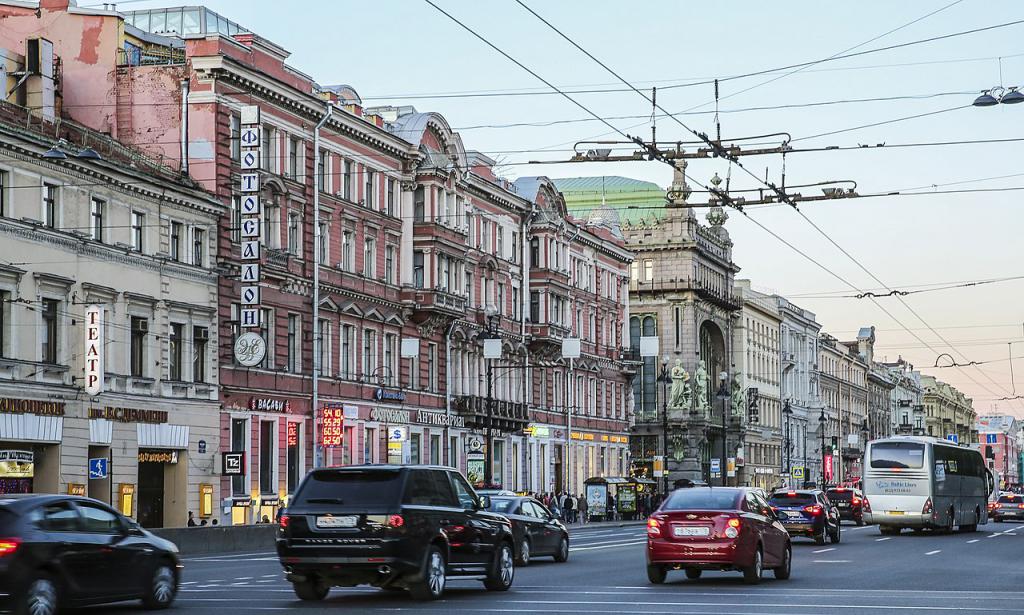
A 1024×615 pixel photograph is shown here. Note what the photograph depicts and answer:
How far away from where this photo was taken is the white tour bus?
174 ft

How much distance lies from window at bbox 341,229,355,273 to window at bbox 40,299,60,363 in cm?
1713

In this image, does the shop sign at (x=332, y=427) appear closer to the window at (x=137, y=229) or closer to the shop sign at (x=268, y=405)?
the shop sign at (x=268, y=405)

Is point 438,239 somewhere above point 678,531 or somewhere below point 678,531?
above

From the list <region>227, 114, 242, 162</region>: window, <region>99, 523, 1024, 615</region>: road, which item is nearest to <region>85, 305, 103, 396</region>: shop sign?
<region>99, 523, 1024, 615</region>: road

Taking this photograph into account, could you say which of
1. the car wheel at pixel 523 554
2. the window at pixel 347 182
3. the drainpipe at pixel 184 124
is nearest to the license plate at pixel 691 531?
the car wheel at pixel 523 554

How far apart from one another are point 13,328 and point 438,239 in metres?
26.3

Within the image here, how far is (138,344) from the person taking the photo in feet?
163

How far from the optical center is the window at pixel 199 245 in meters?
52.6

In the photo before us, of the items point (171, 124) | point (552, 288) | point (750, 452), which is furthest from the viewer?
point (750, 452)

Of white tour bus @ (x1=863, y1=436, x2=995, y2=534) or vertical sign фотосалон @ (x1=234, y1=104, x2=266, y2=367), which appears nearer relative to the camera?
vertical sign фотосалон @ (x1=234, y1=104, x2=266, y2=367)

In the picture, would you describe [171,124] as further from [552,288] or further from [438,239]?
[552,288]

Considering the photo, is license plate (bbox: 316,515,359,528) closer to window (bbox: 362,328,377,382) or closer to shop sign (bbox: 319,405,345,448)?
shop sign (bbox: 319,405,345,448)

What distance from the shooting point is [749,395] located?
129 m

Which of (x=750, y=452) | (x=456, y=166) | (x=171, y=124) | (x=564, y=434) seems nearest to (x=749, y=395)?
(x=750, y=452)
